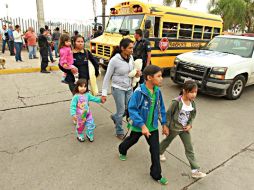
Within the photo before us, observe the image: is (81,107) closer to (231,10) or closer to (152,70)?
(152,70)

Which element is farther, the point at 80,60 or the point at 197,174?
the point at 80,60

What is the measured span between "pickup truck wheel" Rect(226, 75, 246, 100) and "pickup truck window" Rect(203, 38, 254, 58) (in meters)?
0.73

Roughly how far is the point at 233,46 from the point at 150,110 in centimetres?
521

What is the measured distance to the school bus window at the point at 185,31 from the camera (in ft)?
26.4

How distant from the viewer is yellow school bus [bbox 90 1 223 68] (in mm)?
7152

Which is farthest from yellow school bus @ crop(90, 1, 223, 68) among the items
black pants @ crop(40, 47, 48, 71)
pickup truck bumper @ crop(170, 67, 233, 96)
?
pickup truck bumper @ crop(170, 67, 233, 96)

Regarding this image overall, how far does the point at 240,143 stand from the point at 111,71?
2.54 m

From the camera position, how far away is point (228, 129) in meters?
4.16

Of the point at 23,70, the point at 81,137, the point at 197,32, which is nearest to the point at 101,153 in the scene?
the point at 81,137

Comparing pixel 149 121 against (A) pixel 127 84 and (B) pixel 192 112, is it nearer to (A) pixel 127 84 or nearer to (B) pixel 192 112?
(B) pixel 192 112

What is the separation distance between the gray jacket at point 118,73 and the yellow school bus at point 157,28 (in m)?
3.72

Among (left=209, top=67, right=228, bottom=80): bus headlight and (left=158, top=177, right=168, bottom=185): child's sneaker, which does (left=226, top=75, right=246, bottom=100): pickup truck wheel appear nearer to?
(left=209, top=67, right=228, bottom=80): bus headlight

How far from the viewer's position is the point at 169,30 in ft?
25.2

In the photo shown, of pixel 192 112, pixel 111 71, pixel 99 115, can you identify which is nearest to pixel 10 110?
pixel 99 115
